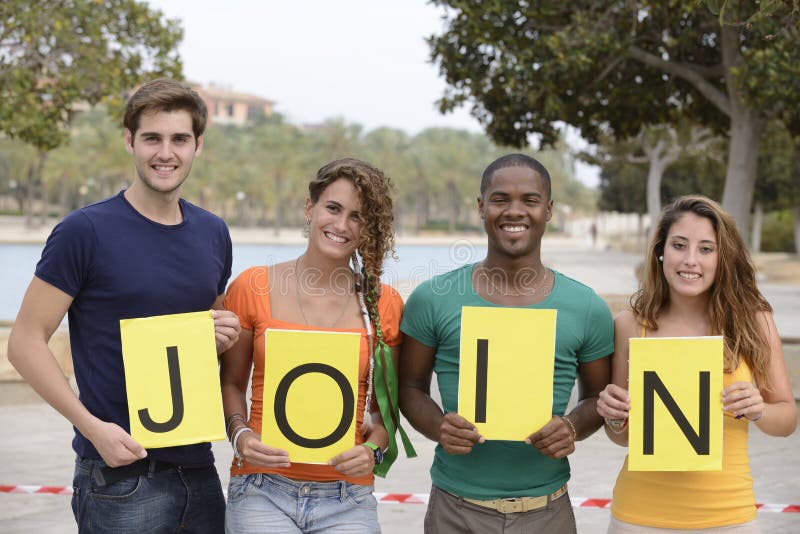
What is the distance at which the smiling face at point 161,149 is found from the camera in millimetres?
3059

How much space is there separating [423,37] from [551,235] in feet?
287

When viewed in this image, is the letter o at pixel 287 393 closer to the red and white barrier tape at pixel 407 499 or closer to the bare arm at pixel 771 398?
the bare arm at pixel 771 398

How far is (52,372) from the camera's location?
9.50 feet

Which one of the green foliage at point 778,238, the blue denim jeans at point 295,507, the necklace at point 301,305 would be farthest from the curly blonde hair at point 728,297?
the green foliage at point 778,238

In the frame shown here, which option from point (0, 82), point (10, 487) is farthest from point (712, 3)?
point (0, 82)

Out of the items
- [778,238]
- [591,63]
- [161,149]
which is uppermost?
[591,63]

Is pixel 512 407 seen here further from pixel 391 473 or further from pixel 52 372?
pixel 391 473

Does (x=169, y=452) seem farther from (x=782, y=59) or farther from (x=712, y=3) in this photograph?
(x=782, y=59)

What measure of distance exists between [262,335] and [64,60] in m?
10.5

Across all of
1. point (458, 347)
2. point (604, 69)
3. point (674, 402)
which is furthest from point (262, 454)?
point (604, 69)

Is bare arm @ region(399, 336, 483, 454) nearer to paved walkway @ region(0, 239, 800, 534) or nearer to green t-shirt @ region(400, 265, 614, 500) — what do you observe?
green t-shirt @ region(400, 265, 614, 500)

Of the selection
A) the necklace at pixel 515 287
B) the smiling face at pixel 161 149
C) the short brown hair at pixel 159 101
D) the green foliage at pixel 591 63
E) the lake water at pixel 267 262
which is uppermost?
the green foliage at pixel 591 63

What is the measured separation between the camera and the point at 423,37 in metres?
11.4

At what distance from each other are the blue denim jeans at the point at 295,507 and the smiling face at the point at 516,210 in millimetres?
931
